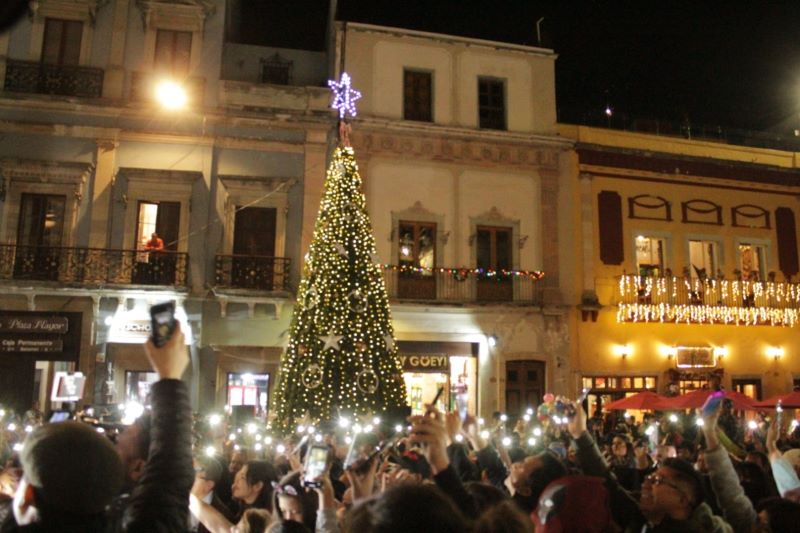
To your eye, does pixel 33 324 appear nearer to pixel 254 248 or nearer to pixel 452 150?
pixel 254 248

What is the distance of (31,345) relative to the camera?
17844 mm

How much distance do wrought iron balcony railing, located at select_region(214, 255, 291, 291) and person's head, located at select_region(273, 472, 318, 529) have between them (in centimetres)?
1451

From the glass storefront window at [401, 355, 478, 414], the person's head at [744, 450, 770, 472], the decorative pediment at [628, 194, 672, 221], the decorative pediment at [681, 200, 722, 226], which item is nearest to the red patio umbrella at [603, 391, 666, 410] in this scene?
the glass storefront window at [401, 355, 478, 414]

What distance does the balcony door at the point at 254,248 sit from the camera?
19.0 metres

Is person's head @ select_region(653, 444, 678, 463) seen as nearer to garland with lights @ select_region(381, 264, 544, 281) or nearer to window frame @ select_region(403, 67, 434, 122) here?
garland with lights @ select_region(381, 264, 544, 281)

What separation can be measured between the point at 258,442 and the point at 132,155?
10.4 m

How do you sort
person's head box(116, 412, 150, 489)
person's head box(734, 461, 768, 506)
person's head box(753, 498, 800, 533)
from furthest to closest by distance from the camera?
person's head box(734, 461, 768, 506)
person's head box(753, 498, 800, 533)
person's head box(116, 412, 150, 489)

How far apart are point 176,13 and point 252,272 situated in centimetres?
771

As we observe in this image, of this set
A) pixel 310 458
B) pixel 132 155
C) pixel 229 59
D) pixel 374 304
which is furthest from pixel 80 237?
pixel 310 458

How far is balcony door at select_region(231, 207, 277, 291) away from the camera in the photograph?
62.4ft

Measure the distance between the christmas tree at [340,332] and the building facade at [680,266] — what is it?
9316 mm

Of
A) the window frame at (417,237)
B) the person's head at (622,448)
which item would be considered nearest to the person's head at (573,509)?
the person's head at (622,448)

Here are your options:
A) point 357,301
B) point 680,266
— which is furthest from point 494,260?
point 357,301

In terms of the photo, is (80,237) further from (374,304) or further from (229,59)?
(374,304)
